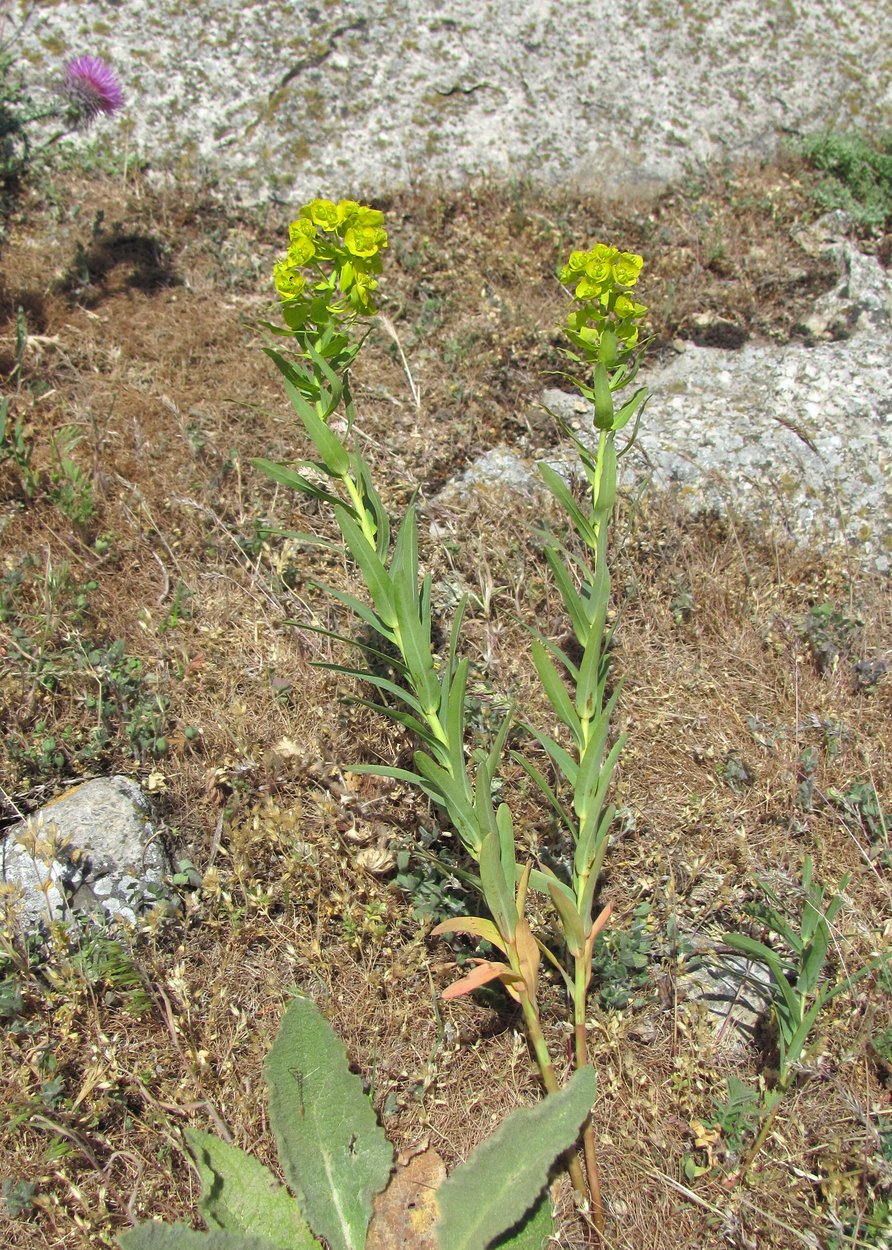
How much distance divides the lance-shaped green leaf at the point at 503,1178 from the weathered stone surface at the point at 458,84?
12.8 ft

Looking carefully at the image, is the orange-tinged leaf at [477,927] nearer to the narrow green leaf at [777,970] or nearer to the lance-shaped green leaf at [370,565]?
the narrow green leaf at [777,970]

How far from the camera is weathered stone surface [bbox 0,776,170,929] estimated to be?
7.75ft

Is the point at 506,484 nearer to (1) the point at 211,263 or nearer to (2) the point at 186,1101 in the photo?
(1) the point at 211,263

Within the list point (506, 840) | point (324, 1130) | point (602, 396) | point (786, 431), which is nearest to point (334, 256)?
point (602, 396)

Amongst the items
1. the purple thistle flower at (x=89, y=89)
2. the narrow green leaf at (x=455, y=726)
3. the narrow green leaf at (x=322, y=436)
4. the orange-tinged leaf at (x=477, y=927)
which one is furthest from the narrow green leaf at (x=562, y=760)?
the purple thistle flower at (x=89, y=89)

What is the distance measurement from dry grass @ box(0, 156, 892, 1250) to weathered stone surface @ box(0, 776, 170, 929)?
116 mm

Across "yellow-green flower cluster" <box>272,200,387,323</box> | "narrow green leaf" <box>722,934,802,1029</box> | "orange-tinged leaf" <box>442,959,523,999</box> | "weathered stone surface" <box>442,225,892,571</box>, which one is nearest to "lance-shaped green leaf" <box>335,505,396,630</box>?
"yellow-green flower cluster" <box>272,200,387,323</box>

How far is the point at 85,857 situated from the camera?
2.43 meters

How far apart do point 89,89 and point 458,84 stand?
169 cm

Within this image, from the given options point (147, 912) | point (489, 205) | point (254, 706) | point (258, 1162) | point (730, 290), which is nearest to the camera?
point (258, 1162)

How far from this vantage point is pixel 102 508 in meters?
3.31

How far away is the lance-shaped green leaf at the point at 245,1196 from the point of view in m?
1.90

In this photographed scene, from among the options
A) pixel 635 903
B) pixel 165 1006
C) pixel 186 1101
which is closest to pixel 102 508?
pixel 165 1006

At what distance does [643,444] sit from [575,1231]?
2494 mm
